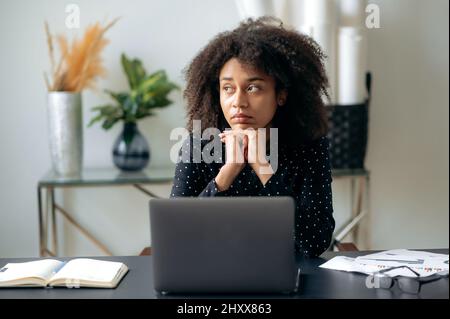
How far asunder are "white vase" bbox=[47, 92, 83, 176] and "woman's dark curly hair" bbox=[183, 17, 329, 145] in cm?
105

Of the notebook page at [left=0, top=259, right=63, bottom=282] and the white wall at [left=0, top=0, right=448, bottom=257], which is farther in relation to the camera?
the white wall at [left=0, top=0, right=448, bottom=257]

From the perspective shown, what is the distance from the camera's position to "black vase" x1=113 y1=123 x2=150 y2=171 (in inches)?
122

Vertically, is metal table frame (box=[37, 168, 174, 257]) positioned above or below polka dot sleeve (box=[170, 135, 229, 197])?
below

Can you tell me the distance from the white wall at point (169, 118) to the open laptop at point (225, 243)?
6.36 ft

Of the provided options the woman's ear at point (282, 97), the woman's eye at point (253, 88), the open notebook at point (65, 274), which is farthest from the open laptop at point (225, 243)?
the woman's ear at point (282, 97)

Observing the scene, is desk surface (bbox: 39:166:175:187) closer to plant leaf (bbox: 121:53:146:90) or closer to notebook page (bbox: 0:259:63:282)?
plant leaf (bbox: 121:53:146:90)

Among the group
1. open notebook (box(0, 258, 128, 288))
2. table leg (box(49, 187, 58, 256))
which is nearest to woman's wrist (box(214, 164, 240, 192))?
open notebook (box(0, 258, 128, 288))

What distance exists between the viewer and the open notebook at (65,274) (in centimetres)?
154

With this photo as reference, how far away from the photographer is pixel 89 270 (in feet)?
5.31

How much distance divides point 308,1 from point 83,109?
113cm

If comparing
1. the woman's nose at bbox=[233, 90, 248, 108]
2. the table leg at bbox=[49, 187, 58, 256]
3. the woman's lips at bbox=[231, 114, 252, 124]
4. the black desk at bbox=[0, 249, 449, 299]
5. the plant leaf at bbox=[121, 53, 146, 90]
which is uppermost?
the plant leaf at bbox=[121, 53, 146, 90]

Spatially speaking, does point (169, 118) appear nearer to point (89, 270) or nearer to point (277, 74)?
point (277, 74)

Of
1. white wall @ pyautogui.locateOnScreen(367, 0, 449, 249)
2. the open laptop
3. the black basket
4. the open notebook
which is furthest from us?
white wall @ pyautogui.locateOnScreen(367, 0, 449, 249)
